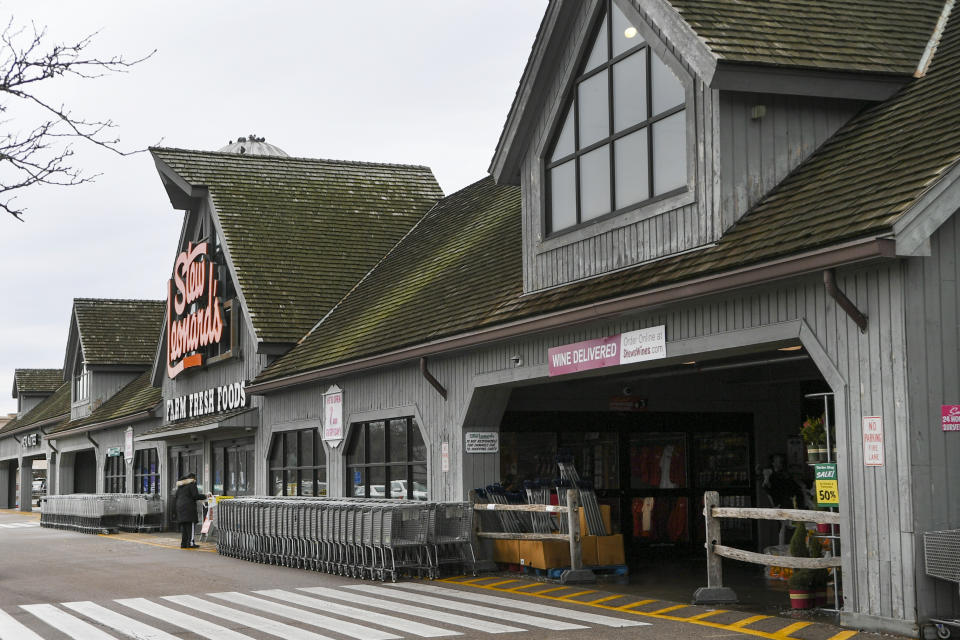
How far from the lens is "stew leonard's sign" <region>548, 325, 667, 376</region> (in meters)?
13.7

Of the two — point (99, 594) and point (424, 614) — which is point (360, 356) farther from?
point (424, 614)

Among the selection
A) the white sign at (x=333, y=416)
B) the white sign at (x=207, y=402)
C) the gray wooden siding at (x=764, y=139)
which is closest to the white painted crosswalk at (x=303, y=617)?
the gray wooden siding at (x=764, y=139)

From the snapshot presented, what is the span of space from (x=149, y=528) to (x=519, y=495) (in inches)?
671

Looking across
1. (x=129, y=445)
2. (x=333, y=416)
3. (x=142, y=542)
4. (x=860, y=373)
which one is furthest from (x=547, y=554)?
(x=129, y=445)

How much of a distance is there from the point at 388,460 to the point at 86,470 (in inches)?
1196

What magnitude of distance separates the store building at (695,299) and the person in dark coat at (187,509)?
3107 millimetres

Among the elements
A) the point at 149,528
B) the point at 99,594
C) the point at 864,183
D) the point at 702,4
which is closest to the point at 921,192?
the point at 864,183

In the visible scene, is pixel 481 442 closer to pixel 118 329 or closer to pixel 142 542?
pixel 142 542

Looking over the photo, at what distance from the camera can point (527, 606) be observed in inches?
520

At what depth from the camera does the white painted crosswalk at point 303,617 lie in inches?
453

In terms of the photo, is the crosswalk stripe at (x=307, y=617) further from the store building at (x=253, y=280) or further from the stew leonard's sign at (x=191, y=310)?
the stew leonard's sign at (x=191, y=310)

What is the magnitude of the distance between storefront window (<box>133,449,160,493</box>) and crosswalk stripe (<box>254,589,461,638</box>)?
21039mm

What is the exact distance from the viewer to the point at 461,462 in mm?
18031

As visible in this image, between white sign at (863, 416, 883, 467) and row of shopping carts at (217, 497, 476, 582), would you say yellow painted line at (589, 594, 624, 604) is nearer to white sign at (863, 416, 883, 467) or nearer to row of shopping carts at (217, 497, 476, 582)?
row of shopping carts at (217, 497, 476, 582)
